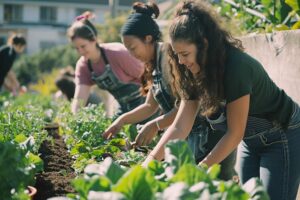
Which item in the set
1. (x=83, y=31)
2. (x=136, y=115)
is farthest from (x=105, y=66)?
(x=136, y=115)

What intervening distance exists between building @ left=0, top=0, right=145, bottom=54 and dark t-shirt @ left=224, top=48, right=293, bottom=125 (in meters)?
43.2

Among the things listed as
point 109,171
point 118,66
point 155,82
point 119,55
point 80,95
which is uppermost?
point 109,171

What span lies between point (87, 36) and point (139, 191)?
129 inches

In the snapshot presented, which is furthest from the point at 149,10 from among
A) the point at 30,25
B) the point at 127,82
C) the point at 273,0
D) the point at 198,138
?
the point at 30,25

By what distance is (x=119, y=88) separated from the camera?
202 inches

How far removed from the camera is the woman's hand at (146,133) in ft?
11.7

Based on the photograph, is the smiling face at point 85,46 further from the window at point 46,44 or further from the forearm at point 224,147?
the window at point 46,44

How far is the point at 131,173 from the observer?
176 cm

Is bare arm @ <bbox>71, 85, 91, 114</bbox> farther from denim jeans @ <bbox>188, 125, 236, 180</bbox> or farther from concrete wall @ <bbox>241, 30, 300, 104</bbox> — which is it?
denim jeans @ <bbox>188, 125, 236, 180</bbox>

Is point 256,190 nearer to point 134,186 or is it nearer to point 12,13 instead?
point 134,186

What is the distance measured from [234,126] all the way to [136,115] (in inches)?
60.3

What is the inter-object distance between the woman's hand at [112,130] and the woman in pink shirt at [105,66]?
0.79 meters

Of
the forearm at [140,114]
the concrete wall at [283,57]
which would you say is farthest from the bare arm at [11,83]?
the forearm at [140,114]

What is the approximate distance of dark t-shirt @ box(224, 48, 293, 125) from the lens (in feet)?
8.49
